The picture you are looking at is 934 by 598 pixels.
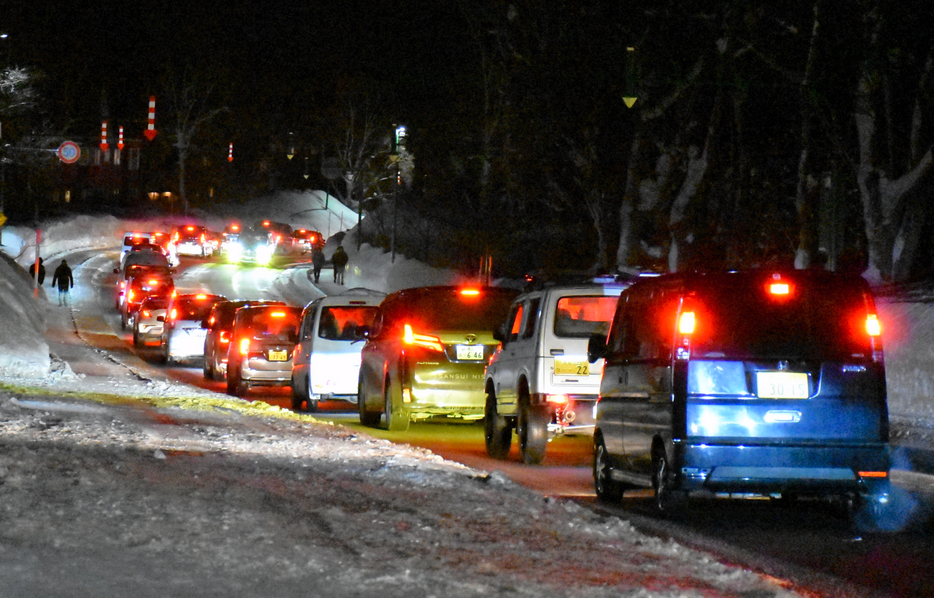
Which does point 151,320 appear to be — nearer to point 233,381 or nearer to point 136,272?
point 136,272

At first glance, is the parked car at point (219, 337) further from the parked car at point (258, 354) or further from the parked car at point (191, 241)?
the parked car at point (191, 241)

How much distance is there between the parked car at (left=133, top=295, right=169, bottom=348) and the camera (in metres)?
37.4

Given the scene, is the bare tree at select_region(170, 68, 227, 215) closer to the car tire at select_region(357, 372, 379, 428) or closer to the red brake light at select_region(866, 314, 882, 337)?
the car tire at select_region(357, 372, 379, 428)

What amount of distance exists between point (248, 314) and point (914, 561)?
57.8ft

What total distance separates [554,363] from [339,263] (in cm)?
4522

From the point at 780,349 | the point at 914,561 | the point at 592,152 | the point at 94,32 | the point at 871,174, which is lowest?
the point at 914,561

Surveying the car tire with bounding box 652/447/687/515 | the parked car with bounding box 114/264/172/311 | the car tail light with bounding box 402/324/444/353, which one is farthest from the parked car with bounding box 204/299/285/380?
the parked car with bounding box 114/264/172/311

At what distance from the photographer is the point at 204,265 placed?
70938mm

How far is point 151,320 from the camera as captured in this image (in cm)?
3741

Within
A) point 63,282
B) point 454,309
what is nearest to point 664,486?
point 454,309

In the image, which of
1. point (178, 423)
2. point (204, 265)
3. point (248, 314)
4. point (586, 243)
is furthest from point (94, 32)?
point (178, 423)

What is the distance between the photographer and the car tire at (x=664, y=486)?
9562mm

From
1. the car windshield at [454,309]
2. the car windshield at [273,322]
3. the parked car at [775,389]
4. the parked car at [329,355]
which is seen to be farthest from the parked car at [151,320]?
the parked car at [775,389]

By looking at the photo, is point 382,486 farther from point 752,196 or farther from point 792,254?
point 792,254
